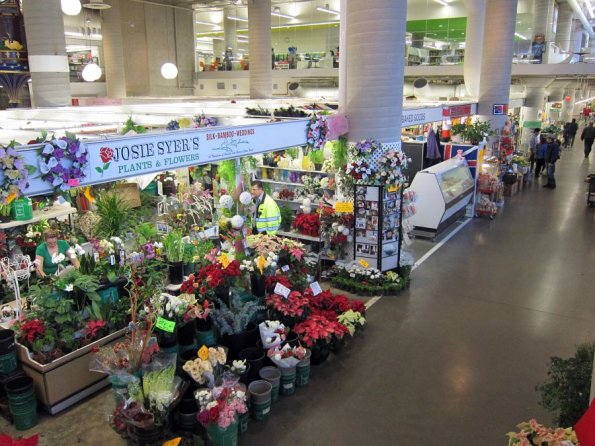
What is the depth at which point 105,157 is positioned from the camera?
Answer: 15.3 ft

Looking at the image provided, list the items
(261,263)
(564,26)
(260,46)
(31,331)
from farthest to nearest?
1. (564,26)
2. (260,46)
3. (261,263)
4. (31,331)

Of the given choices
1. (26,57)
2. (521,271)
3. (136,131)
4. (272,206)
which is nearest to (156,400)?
(136,131)

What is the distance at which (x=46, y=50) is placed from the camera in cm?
914

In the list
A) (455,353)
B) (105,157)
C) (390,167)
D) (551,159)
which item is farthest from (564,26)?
(105,157)

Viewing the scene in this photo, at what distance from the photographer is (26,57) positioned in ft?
32.8

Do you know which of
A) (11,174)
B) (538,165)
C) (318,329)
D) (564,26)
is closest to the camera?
(11,174)

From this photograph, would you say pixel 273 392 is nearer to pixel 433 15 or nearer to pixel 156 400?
pixel 156 400

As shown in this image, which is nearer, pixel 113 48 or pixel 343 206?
pixel 343 206

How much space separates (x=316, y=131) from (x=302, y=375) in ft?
12.0

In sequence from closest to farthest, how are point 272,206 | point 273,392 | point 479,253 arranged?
point 273,392 < point 272,206 < point 479,253

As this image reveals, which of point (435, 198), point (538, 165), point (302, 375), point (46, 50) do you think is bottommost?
point (302, 375)

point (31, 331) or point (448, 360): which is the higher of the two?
point (31, 331)

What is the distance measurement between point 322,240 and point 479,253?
3.15m

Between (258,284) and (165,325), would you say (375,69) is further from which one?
(165,325)
